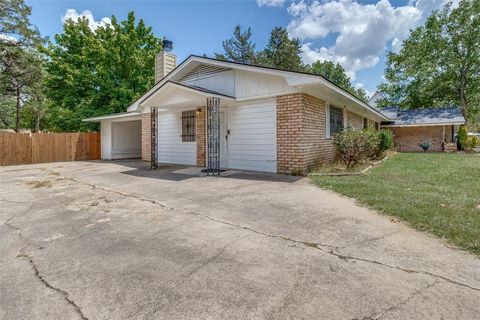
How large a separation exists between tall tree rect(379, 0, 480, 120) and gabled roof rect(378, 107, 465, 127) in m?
5.23

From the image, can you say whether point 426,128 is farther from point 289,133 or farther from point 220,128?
point 220,128

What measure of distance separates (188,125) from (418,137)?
19.4 metres

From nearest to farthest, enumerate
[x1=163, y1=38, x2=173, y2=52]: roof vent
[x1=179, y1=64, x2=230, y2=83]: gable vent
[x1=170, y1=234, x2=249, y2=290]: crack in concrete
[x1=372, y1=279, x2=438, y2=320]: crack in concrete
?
[x1=372, y1=279, x2=438, y2=320]: crack in concrete
[x1=170, y1=234, x2=249, y2=290]: crack in concrete
[x1=179, y1=64, x2=230, y2=83]: gable vent
[x1=163, y1=38, x2=173, y2=52]: roof vent

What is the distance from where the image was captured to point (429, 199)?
4617mm

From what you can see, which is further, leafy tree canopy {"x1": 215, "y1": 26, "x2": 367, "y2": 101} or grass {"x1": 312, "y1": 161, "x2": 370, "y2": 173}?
leafy tree canopy {"x1": 215, "y1": 26, "x2": 367, "y2": 101}

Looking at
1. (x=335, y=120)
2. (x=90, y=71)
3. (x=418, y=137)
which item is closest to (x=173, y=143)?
(x=335, y=120)

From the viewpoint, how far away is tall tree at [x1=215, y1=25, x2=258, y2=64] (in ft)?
107

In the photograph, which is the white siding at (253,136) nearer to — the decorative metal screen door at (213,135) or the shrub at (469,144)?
the decorative metal screen door at (213,135)

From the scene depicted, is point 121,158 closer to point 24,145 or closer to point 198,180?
point 24,145

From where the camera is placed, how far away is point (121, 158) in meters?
15.7

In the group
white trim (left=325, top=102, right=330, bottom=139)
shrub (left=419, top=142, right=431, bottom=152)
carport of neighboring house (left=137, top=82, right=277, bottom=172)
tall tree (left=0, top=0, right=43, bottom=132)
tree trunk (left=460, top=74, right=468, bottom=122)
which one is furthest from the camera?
tree trunk (left=460, top=74, right=468, bottom=122)

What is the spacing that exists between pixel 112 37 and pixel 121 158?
10.5 metres

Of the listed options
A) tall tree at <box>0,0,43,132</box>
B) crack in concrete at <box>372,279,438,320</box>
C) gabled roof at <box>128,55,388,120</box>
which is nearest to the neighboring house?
gabled roof at <box>128,55,388,120</box>

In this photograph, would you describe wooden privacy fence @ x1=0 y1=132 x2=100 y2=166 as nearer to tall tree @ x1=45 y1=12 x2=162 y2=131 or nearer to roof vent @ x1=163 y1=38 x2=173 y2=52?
tall tree @ x1=45 y1=12 x2=162 y2=131
